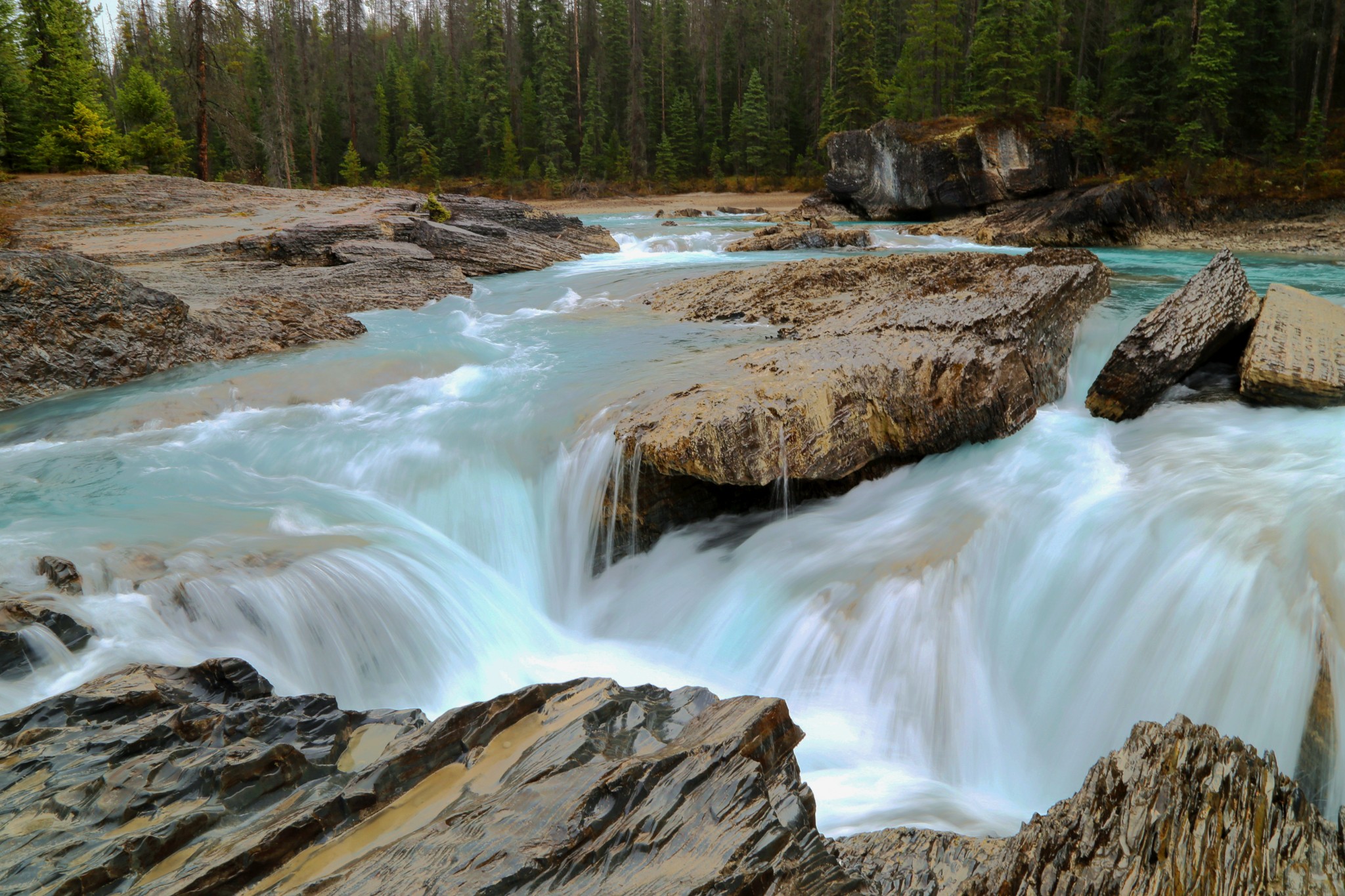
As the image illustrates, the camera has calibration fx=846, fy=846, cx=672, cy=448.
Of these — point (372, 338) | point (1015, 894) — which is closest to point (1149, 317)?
point (1015, 894)

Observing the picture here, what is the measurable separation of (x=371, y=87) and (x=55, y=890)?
65.3 metres

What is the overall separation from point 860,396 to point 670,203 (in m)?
38.8

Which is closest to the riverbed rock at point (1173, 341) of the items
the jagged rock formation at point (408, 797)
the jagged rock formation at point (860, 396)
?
the jagged rock formation at point (860, 396)

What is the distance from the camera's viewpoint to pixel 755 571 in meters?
6.24

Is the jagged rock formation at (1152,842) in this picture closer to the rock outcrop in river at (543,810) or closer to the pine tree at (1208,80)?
the rock outcrop in river at (543,810)

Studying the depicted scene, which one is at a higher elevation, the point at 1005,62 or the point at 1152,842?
the point at 1005,62

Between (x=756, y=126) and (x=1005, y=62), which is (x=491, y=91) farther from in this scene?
(x=1005, y=62)

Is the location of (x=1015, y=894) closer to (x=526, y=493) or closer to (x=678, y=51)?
(x=526, y=493)

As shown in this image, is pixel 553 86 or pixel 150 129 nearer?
pixel 150 129

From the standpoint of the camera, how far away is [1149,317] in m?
7.66

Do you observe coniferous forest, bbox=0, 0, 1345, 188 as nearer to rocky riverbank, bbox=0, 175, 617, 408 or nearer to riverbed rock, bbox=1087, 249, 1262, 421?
rocky riverbank, bbox=0, 175, 617, 408

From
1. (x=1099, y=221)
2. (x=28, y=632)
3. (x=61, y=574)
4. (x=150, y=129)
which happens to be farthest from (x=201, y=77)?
(x=1099, y=221)

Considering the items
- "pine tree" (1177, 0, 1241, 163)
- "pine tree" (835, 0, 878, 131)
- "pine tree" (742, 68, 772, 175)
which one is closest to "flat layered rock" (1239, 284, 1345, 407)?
"pine tree" (1177, 0, 1241, 163)

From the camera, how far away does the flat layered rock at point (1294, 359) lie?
6.89m
